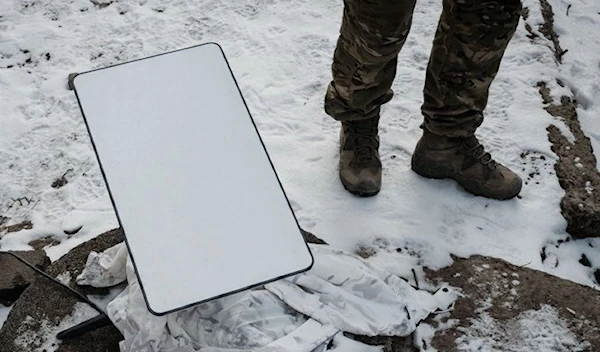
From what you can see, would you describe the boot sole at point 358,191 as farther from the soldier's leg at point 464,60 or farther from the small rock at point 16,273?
the small rock at point 16,273

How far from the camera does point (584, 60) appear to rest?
3252 mm

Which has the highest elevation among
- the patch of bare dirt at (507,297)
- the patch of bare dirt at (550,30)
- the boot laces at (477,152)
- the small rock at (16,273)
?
the patch of bare dirt at (550,30)

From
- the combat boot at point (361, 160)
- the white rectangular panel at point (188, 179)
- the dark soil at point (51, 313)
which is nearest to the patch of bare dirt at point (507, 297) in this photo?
the combat boot at point (361, 160)

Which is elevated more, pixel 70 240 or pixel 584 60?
pixel 584 60

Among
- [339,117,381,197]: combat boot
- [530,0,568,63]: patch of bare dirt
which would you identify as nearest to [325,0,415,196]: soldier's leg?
[339,117,381,197]: combat boot

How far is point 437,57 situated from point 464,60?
101 mm

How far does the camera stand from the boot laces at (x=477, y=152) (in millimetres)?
2496

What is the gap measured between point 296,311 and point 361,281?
9.6 inches

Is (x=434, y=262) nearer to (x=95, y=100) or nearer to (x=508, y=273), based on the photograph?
(x=508, y=273)

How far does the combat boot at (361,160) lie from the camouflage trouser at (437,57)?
0.26 feet

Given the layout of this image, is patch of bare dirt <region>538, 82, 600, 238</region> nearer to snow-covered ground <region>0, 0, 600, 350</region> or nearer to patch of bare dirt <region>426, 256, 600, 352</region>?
snow-covered ground <region>0, 0, 600, 350</region>

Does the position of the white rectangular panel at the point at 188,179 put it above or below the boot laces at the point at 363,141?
above

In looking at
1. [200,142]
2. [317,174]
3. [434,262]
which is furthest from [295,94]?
[200,142]

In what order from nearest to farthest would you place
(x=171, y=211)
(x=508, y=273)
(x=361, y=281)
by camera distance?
(x=171, y=211) < (x=361, y=281) < (x=508, y=273)
